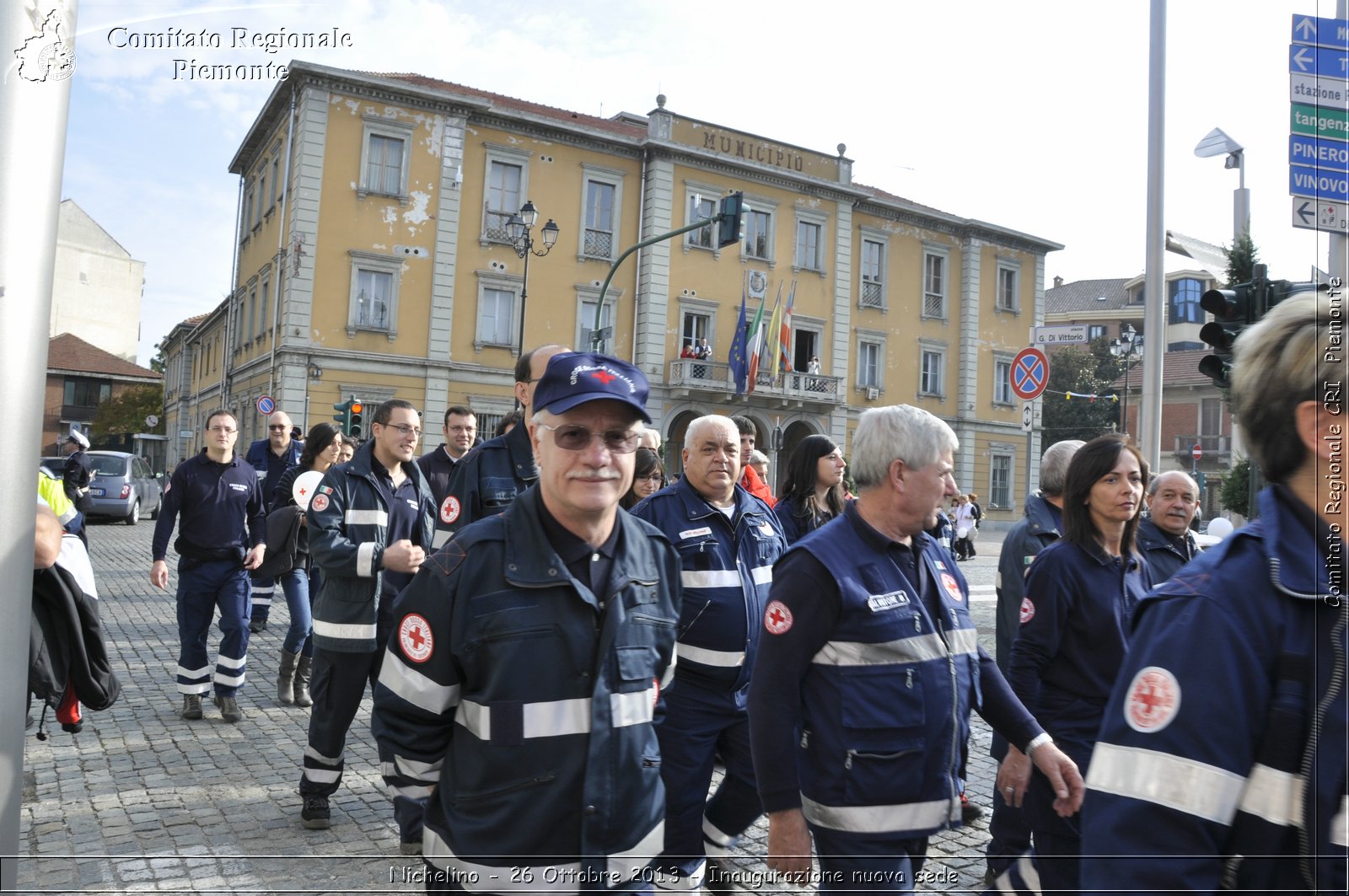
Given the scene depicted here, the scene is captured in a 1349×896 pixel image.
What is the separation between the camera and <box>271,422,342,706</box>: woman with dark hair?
7414 millimetres

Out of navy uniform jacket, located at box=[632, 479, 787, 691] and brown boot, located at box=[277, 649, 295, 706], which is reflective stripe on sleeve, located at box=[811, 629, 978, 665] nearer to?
navy uniform jacket, located at box=[632, 479, 787, 691]

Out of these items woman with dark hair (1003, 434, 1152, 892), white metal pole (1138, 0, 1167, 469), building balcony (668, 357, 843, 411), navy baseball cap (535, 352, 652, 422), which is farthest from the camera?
building balcony (668, 357, 843, 411)

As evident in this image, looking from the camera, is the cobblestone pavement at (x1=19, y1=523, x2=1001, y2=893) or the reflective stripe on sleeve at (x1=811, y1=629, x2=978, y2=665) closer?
the reflective stripe on sleeve at (x1=811, y1=629, x2=978, y2=665)

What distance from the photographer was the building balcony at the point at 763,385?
32406 mm

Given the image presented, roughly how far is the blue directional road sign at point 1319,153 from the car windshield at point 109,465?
80.2 ft

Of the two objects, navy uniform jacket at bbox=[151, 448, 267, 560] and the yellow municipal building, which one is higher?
the yellow municipal building

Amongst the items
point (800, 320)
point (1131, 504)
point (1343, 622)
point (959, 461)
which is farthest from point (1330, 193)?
point (959, 461)

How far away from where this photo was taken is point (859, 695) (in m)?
2.72

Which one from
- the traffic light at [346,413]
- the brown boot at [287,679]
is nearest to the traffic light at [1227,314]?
the brown boot at [287,679]

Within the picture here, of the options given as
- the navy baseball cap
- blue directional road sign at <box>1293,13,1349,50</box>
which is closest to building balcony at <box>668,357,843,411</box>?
blue directional road sign at <box>1293,13,1349,50</box>

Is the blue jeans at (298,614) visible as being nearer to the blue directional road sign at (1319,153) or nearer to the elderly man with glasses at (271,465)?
the elderly man with glasses at (271,465)

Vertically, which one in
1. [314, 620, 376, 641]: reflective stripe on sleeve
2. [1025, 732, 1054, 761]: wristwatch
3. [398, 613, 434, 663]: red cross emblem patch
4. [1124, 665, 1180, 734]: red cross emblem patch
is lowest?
[314, 620, 376, 641]: reflective stripe on sleeve

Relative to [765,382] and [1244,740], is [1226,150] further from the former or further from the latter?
[765,382]

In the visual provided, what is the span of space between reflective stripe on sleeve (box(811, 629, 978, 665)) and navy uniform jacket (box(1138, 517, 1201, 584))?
84.3 inches
